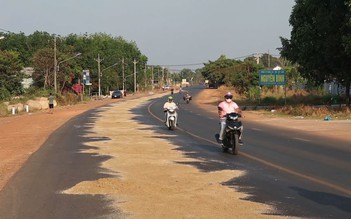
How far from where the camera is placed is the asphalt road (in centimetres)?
736

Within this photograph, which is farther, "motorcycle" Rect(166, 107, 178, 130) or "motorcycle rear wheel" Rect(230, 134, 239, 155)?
"motorcycle" Rect(166, 107, 178, 130)

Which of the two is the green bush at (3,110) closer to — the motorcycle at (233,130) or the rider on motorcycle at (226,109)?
the rider on motorcycle at (226,109)

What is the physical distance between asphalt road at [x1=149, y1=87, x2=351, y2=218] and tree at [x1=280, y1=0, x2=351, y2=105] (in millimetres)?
15096

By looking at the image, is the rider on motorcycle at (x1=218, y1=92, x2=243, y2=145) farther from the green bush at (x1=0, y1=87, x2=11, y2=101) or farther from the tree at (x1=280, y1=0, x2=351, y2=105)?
the green bush at (x1=0, y1=87, x2=11, y2=101)

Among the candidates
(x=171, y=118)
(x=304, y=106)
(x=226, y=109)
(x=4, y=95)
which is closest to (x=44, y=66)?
(x=4, y=95)

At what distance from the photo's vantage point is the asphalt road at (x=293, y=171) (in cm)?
736

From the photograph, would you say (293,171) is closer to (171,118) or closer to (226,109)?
(226,109)

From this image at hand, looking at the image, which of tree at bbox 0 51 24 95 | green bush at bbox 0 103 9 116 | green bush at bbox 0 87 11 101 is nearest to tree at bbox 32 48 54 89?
tree at bbox 0 51 24 95

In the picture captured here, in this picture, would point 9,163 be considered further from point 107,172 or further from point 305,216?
point 305,216

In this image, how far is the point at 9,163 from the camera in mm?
12602

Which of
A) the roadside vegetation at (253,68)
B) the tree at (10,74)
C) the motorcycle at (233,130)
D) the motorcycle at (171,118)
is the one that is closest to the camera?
the motorcycle at (233,130)

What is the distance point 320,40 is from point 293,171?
2515 cm

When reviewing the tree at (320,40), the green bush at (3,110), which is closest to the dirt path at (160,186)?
the tree at (320,40)

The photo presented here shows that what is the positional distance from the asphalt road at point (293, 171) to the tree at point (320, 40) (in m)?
15.1
